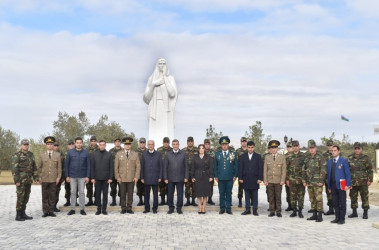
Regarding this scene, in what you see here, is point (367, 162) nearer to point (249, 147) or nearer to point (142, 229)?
point (249, 147)

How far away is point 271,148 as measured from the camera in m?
10.8

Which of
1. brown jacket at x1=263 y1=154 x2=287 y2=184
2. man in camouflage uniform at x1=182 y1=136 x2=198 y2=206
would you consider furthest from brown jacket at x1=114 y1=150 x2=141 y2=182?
brown jacket at x1=263 y1=154 x2=287 y2=184

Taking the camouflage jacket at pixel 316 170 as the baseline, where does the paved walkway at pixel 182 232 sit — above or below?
below

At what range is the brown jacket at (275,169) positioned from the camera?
10.6m

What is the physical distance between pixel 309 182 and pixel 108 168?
4.96 m

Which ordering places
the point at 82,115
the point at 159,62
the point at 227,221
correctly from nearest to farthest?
the point at 227,221
the point at 159,62
the point at 82,115

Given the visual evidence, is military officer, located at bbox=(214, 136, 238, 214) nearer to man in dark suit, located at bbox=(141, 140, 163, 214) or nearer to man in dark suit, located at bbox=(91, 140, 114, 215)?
man in dark suit, located at bbox=(141, 140, 163, 214)

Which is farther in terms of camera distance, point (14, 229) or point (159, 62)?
point (159, 62)

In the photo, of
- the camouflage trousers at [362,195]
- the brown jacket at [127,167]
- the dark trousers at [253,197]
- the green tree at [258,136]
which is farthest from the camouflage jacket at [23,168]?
the green tree at [258,136]

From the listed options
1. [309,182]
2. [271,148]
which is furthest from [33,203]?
[309,182]

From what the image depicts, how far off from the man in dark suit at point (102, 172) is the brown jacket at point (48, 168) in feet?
2.90

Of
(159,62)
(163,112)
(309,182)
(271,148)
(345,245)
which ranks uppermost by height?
(159,62)

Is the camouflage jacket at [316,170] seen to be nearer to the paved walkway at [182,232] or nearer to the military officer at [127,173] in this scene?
the paved walkway at [182,232]

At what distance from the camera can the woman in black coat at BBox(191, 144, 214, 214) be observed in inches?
428
